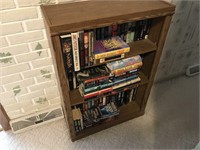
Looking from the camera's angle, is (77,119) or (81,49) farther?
(77,119)

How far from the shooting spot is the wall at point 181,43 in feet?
4.32

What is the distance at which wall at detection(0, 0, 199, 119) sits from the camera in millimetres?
887

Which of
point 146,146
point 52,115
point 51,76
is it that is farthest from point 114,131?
point 51,76

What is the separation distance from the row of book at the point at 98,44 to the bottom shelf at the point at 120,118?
64 cm

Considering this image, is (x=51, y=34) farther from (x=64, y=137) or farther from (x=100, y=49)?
(x=64, y=137)

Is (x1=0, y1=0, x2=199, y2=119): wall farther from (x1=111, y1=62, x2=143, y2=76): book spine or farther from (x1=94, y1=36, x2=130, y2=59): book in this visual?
(x1=111, y1=62, x2=143, y2=76): book spine

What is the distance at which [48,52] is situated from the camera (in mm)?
1081

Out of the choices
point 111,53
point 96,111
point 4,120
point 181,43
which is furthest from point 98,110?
point 181,43

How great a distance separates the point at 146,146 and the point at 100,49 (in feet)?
2.95

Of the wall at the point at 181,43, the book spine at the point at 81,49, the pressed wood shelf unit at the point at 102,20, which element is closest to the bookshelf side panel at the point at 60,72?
the pressed wood shelf unit at the point at 102,20

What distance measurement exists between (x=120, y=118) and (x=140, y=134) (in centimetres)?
21

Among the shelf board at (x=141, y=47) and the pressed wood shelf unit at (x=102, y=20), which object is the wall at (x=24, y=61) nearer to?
the pressed wood shelf unit at (x=102, y=20)

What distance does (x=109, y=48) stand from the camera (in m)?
0.95

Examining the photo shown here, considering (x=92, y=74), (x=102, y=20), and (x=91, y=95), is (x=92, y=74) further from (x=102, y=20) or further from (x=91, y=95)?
(x=102, y=20)
